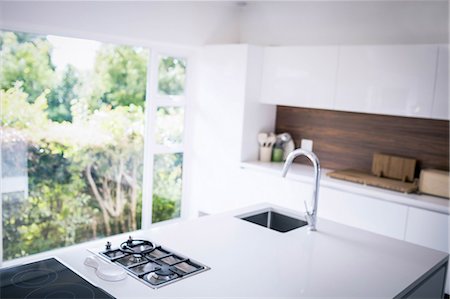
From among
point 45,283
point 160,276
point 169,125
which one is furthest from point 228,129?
point 45,283

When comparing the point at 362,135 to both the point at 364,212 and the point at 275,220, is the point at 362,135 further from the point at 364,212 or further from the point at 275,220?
the point at 275,220

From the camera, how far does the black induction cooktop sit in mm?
1508

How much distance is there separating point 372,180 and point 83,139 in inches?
94.5

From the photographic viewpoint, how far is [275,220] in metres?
2.69

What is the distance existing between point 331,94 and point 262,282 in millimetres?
2390

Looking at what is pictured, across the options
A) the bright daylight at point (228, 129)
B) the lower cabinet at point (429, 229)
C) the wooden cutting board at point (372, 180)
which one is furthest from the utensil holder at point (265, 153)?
the lower cabinet at point (429, 229)

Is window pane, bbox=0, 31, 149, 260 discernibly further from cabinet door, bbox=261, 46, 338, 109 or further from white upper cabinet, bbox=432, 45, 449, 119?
white upper cabinet, bbox=432, 45, 449, 119

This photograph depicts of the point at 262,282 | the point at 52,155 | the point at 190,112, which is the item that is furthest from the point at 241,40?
the point at 262,282

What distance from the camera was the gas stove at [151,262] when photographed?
5.48 ft

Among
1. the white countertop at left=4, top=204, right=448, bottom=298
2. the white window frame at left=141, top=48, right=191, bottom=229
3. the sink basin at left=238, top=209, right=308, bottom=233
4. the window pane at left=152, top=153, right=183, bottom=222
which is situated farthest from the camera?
the window pane at left=152, top=153, right=183, bottom=222

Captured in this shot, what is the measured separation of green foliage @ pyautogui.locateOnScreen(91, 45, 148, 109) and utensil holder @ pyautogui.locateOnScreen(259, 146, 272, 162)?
1.21m

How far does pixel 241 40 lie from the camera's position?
4715 mm

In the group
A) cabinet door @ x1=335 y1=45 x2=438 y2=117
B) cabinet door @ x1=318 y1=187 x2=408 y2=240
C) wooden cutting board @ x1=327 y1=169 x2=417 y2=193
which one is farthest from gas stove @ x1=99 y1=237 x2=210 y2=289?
cabinet door @ x1=335 y1=45 x2=438 y2=117

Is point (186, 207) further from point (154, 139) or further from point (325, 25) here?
point (325, 25)
